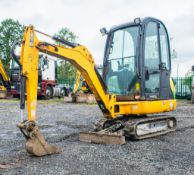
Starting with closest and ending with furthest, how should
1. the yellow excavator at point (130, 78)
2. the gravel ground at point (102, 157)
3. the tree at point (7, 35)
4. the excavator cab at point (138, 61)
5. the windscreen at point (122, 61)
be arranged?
the gravel ground at point (102, 157) → the yellow excavator at point (130, 78) → the excavator cab at point (138, 61) → the windscreen at point (122, 61) → the tree at point (7, 35)

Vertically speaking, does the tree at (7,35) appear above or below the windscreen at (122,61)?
above

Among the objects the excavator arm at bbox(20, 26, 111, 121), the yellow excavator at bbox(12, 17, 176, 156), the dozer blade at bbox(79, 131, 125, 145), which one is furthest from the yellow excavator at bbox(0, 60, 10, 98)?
the dozer blade at bbox(79, 131, 125, 145)

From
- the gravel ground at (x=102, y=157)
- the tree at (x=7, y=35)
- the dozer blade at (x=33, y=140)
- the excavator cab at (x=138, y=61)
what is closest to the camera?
the gravel ground at (x=102, y=157)

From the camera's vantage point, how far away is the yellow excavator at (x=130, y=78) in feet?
22.0

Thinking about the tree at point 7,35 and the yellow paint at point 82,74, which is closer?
the yellow paint at point 82,74

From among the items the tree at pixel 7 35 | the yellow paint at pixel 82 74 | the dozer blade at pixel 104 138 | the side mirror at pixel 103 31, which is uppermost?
the tree at pixel 7 35

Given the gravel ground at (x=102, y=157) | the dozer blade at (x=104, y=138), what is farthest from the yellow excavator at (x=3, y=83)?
the dozer blade at (x=104, y=138)

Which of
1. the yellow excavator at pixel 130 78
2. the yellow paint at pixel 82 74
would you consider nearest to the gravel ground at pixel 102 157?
the yellow excavator at pixel 130 78

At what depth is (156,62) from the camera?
7801 mm

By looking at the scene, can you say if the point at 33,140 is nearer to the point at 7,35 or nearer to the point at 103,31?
the point at 103,31

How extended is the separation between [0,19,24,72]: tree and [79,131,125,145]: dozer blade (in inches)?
1723

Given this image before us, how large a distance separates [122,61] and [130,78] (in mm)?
444

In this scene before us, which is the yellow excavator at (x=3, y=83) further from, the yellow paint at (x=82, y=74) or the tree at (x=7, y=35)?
the tree at (x=7, y=35)

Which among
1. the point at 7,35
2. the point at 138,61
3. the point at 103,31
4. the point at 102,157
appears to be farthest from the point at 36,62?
the point at 7,35
